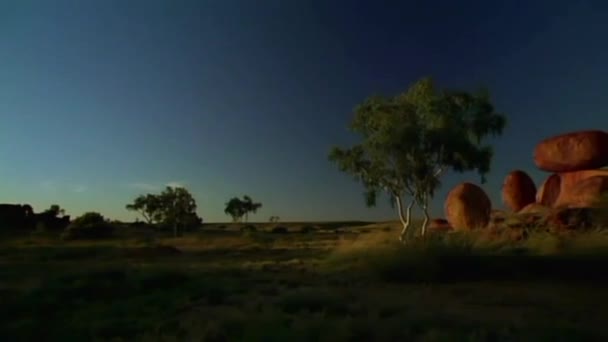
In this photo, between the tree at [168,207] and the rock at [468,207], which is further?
the tree at [168,207]

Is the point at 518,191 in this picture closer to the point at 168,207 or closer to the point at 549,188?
the point at 549,188

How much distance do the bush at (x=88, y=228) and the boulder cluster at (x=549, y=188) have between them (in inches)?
1074

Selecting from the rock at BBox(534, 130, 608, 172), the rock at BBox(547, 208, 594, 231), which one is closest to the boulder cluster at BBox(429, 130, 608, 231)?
the rock at BBox(534, 130, 608, 172)

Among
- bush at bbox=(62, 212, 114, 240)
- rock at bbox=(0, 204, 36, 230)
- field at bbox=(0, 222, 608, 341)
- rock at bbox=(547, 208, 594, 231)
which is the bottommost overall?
field at bbox=(0, 222, 608, 341)

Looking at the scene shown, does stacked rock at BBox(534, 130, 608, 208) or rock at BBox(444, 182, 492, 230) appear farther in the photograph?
stacked rock at BBox(534, 130, 608, 208)

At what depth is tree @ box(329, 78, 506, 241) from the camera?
80.3 feet

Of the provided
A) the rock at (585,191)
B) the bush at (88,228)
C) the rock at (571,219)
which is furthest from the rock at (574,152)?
the bush at (88,228)

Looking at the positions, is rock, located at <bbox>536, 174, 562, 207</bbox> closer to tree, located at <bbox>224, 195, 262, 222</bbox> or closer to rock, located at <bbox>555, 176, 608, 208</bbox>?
rock, located at <bbox>555, 176, 608, 208</bbox>

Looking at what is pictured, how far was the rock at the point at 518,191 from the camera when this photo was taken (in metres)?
37.5

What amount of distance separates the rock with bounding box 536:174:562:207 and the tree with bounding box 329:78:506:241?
40.7ft

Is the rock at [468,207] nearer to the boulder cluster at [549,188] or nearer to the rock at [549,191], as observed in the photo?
the boulder cluster at [549,188]

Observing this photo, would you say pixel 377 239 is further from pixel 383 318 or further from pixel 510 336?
pixel 510 336

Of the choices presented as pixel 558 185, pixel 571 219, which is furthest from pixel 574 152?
pixel 571 219

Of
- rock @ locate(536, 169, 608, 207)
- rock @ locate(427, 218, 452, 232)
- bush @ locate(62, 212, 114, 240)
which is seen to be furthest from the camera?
bush @ locate(62, 212, 114, 240)
